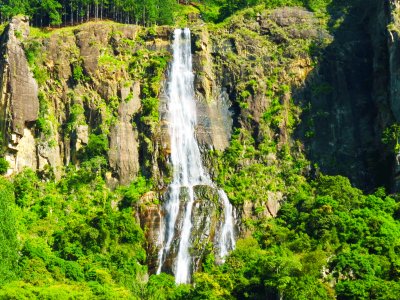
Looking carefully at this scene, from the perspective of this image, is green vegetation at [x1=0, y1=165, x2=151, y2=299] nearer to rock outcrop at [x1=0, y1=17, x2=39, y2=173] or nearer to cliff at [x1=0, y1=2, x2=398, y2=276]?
cliff at [x1=0, y1=2, x2=398, y2=276]

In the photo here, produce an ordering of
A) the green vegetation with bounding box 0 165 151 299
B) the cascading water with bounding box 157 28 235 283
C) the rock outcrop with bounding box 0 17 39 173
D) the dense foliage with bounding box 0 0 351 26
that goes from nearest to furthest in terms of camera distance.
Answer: the green vegetation with bounding box 0 165 151 299 < the cascading water with bounding box 157 28 235 283 < the rock outcrop with bounding box 0 17 39 173 < the dense foliage with bounding box 0 0 351 26

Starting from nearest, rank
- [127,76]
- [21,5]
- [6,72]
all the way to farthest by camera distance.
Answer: [6,72]
[127,76]
[21,5]

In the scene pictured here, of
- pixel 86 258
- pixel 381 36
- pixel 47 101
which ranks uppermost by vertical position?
pixel 381 36

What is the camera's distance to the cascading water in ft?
212

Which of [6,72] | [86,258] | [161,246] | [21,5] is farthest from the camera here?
[21,5]

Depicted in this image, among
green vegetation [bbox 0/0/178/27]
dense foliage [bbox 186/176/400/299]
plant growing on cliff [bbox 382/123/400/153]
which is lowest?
dense foliage [bbox 186/176/400/299]

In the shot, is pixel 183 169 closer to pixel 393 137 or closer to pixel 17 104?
pixel 17 104

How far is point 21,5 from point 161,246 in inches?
1407

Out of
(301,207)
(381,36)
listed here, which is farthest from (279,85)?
(301,207)

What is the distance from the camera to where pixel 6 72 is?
7031 cm

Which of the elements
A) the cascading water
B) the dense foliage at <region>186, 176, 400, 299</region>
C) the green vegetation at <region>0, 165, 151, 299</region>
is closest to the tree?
the green vegetation at <region>0, 165, 151, 299</region>

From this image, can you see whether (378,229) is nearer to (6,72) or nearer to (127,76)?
(127,76)

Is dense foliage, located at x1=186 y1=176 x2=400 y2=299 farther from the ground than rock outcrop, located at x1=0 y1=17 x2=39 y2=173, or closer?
closer

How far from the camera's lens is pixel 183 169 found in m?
71.6
